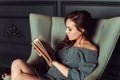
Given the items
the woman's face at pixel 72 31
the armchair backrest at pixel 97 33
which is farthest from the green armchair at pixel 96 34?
the woman's face at pixel 72 31

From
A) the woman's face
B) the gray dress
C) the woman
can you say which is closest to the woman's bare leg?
the woman

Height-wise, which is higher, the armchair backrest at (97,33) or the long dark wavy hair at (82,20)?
the long dark wavy hair at (82,20)

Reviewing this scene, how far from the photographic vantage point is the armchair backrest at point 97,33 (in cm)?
155

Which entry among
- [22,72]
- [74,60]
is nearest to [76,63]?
[74,60]

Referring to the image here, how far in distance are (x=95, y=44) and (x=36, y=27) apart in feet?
1.28

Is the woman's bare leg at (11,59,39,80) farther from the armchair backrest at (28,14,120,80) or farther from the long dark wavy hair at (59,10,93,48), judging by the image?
the long dark wavy hair at (59,10,93,48)

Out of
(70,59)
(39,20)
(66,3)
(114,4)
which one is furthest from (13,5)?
(70,59)

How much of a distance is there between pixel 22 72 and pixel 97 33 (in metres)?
0.48

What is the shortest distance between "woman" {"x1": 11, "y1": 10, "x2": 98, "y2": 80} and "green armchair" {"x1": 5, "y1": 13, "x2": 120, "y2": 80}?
43 millimetres

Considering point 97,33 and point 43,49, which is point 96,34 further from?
point 43,49

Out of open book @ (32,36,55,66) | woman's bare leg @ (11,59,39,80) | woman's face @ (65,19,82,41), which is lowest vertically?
woman's bare leg @ (11,59,39,80)

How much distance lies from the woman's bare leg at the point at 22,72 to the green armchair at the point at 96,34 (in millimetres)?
59

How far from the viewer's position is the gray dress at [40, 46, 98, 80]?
153 centimetres

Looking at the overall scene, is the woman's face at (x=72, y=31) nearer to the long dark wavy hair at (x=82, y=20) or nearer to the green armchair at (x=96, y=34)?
the long dark wavy hair at (x=82, y=20)
